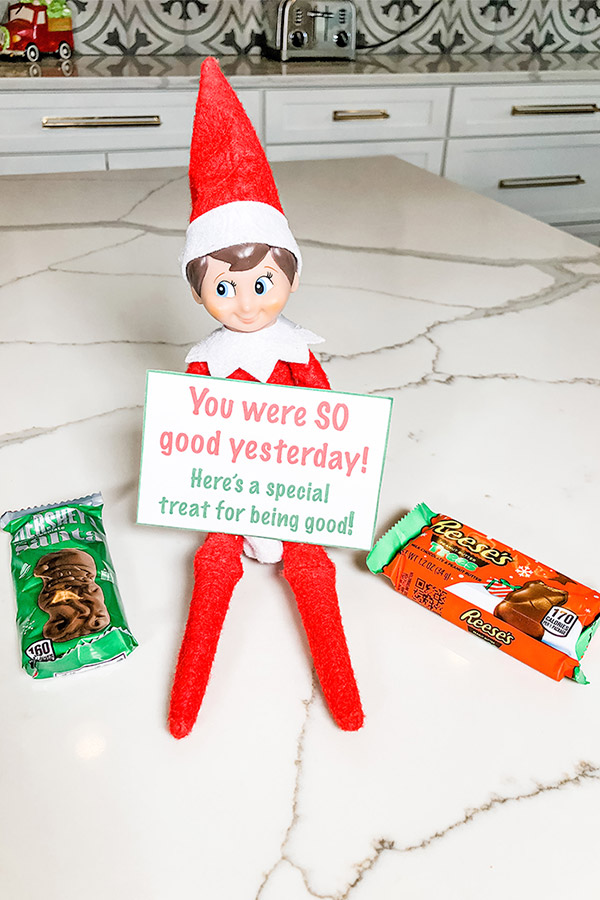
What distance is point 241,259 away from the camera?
1.79ft

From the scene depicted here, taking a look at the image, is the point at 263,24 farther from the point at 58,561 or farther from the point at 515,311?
the point at 58,561

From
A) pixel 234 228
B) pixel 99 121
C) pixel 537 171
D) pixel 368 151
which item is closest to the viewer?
pixel 234 228

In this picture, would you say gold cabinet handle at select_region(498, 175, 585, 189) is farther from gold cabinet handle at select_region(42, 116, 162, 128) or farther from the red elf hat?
the red elf hat

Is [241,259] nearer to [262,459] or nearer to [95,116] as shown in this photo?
[262,459]

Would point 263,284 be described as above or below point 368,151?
above

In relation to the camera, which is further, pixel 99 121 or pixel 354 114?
pixel 354 114

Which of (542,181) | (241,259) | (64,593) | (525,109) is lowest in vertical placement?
(542,181)

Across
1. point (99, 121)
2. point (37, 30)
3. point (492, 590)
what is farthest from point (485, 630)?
point (37, 30)

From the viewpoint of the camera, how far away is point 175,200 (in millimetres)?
1477

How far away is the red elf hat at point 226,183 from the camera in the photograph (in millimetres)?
536

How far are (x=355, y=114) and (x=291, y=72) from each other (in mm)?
223

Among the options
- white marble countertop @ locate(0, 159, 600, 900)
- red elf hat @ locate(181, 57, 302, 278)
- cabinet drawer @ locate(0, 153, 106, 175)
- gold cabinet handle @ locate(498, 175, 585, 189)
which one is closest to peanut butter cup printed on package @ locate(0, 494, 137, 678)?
white marble countertop @ locate(0, 159, 600, 900)

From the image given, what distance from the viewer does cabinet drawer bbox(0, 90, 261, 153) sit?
2.18m

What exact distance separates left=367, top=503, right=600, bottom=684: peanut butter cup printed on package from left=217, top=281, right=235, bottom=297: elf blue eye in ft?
0.74
